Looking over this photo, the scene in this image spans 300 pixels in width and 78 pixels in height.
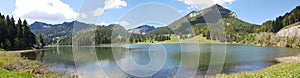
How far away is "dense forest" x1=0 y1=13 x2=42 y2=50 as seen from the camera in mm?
74312

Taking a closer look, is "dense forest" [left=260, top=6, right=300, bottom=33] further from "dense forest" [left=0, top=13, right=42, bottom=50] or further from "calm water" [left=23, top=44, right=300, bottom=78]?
"dense forest" [left=0, top=13, right=42, bottom=50]

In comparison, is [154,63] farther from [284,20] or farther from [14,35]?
[284,20]

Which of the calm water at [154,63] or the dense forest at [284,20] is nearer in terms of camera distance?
the calm water at [154,63]

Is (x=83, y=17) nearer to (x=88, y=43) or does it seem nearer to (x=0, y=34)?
(x=0, y=34)

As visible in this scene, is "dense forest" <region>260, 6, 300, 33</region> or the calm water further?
"dense forest" <region>260, 6, 300, 33</region>

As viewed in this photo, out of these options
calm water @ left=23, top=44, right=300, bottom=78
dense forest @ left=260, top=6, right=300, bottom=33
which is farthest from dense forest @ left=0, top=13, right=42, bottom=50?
dense forest @ left=260, top=6, right=300, bottom=33

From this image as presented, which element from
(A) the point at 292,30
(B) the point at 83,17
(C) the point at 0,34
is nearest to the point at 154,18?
(B) the point at 83,17

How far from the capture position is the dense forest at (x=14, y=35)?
74312mm

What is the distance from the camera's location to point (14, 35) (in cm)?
8150

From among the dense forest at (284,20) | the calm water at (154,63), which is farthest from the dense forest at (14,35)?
the dense forest at (284,20)

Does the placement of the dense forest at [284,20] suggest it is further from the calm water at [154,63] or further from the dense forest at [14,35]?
the dense forest at [14,35]

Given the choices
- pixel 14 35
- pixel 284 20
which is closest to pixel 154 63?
pixel 14 35

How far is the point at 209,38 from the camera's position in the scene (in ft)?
603

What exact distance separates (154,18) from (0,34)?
6976cm
